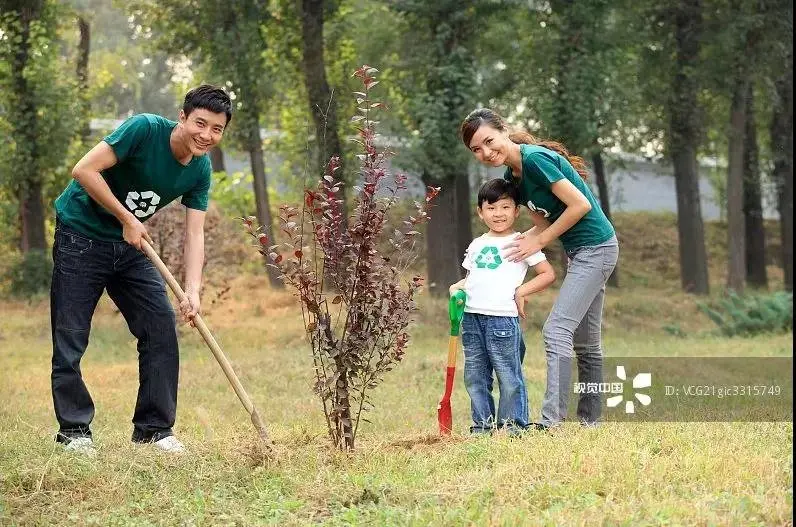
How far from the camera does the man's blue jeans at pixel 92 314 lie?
6512 mm

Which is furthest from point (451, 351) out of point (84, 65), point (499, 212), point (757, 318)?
point (84, 65)

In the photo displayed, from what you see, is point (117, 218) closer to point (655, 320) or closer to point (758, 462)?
point (758, 462)

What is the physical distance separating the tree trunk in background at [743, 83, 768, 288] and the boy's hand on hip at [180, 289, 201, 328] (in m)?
19.8

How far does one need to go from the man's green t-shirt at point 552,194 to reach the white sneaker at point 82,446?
2.78 meters

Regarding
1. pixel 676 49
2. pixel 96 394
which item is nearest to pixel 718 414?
pixel 96 394

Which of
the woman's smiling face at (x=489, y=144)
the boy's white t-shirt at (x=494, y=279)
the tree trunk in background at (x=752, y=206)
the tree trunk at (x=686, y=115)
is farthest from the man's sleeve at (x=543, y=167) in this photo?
the tree trunk in background at (x=752, y=206)

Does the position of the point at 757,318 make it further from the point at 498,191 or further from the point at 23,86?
the point at 498,191

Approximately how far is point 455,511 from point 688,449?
1620 millimetres

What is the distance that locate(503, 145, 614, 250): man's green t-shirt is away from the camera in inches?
259

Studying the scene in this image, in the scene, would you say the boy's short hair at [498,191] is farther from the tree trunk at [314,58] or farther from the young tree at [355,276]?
the tree trunk at [314,58]

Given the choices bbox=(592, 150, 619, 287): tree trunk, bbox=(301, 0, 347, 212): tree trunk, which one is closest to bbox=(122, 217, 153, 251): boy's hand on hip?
bbox=(301, 0, 347, 212): tree trunk

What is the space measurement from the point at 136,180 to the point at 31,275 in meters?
15.3

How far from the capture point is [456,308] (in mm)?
6789

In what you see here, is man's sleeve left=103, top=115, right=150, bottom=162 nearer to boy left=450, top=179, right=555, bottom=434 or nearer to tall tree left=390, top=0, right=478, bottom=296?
boy left=450, top=179, right=555, bottom=434
